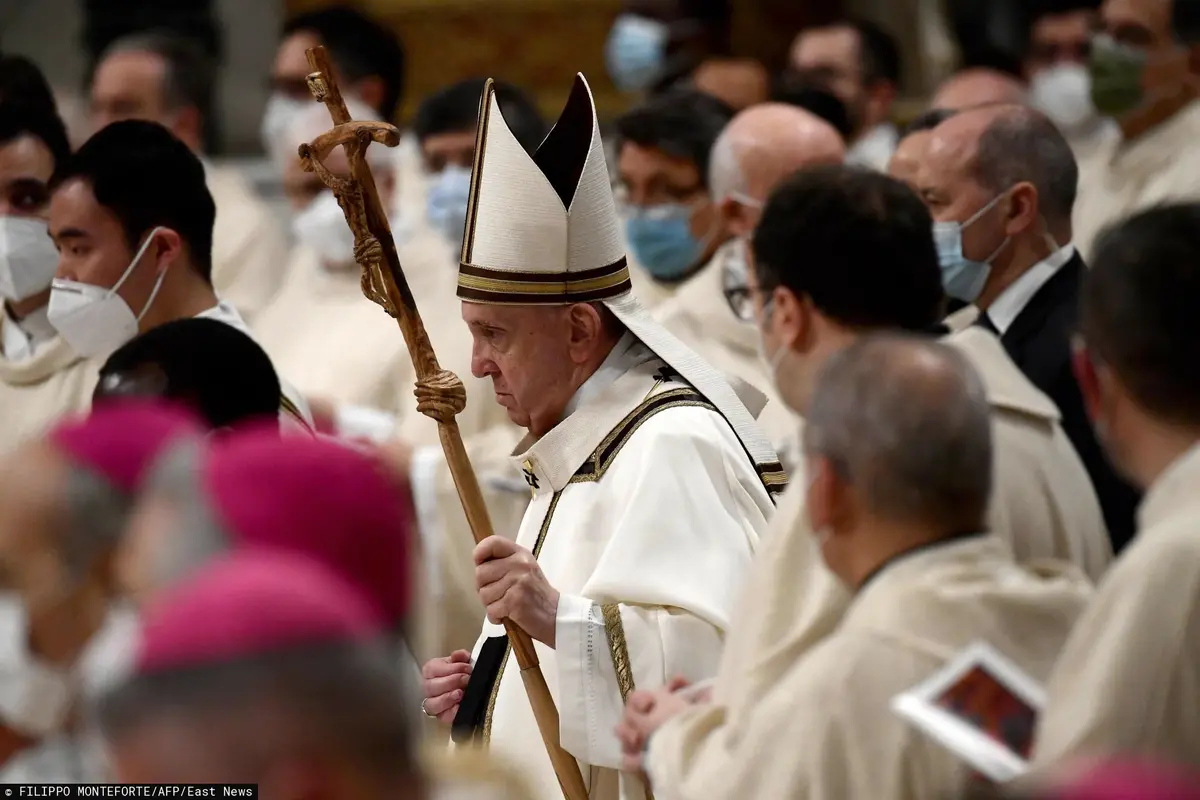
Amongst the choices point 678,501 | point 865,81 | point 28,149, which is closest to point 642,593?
point 678,501

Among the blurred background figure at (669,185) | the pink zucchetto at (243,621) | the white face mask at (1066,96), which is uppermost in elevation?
the pink zucchetto at (243,621)

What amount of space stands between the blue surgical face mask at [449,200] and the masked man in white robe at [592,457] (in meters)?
3.68

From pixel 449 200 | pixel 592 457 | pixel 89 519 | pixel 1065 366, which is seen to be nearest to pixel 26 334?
pixel 449 200

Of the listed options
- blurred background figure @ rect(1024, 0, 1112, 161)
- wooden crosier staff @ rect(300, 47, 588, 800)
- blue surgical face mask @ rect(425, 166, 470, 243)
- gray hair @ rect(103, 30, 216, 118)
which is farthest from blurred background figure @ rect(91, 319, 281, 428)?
blurred background figure @ rect(1024, 0, 1112, 161)

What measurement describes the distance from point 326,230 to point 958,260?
3.81 meters

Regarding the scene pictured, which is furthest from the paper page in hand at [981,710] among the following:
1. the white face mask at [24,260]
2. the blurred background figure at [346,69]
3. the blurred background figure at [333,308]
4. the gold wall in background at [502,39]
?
the gold wall in background at [502,39]

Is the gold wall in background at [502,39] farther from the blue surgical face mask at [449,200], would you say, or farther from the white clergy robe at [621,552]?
the white clergy robe at [621,552]

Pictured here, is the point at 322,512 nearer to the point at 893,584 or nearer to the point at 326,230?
the point at 893,584

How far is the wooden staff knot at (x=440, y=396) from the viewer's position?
4227 mm

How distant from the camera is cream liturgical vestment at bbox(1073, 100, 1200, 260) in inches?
320

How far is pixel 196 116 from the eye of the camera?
8.58 metres

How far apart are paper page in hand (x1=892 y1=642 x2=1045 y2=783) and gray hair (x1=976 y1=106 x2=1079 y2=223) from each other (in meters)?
2.60

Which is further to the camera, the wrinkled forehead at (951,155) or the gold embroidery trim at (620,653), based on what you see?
the wrinkled forehead at (951,155)

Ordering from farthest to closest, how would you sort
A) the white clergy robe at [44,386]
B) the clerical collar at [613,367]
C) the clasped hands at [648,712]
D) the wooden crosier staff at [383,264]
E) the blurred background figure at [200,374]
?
the white clergy robe at [44,386]
the clerical collar at [613,367]
the wooden crosier staff at [383,264]
the blurred background figure at [200,374]
the clasped hands at [648,712]
